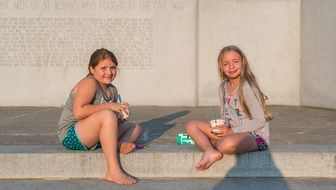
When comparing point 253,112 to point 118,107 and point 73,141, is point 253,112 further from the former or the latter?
point 73,141

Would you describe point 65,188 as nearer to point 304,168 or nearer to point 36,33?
point 304,168

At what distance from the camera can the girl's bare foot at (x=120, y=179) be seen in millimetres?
3922

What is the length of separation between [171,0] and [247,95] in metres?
7.14

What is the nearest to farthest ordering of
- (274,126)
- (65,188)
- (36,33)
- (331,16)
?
1. (65,188)
2. (274,126)
3. (331,16)
4. (36,33)

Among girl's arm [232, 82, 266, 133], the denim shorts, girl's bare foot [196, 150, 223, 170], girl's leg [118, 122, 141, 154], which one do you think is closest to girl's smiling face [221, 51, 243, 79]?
girl's arm [232, 82, 266, 133]

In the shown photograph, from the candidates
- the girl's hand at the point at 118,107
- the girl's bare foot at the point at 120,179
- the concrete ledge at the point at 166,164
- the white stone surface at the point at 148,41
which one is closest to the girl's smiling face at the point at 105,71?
the girl's hand at the point at 118,107

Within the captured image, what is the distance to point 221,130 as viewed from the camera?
4.19m

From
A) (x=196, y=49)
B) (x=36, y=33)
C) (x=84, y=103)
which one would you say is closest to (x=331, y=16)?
(x=196, y=49)

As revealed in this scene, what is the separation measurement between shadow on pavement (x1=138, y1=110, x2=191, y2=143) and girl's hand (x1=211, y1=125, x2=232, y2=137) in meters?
1.20

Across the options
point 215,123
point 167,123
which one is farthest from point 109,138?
point 167,123

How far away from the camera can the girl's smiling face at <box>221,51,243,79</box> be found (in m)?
4.18

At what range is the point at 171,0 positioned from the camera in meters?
10.9

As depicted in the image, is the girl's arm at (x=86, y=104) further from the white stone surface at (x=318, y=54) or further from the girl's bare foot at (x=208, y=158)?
the white stone surface at (x=318, y=54)

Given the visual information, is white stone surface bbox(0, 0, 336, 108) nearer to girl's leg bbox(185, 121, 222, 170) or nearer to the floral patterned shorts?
girl's leg bbox(185, 121, 222, 170)
